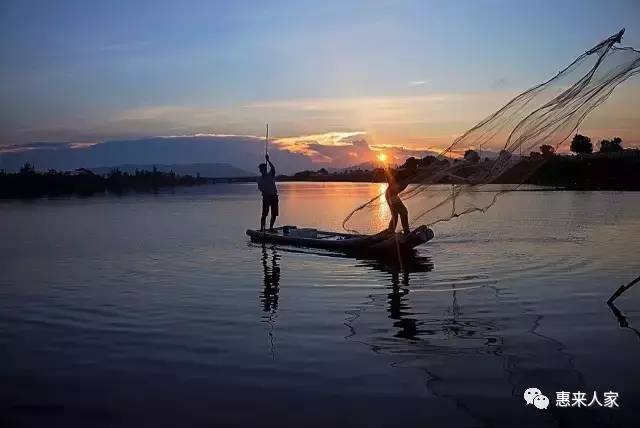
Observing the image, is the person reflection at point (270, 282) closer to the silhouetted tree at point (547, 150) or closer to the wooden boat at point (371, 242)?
the wooden boat at point (371, 242)

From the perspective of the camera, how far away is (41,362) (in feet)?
27.6

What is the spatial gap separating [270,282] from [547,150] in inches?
256

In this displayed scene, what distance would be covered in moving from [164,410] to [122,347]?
8.71ft

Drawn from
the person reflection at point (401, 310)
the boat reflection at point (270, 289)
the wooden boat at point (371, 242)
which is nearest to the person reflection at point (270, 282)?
the boat reflection at point (270, 289)

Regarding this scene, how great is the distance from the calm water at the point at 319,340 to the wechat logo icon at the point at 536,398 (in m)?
0.13

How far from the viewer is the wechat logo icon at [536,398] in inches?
248

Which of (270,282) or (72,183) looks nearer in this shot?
(270,282)

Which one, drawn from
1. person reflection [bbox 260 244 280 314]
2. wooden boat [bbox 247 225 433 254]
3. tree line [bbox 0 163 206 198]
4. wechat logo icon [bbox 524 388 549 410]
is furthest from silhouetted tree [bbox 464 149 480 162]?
tree line [bbox 0 163 206 198]

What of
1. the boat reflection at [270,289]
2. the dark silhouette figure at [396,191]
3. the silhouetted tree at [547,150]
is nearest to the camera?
the boat reflection at [270,289]

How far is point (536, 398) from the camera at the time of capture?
645 centimetres

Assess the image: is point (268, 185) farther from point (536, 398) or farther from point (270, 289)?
point (536, 398)

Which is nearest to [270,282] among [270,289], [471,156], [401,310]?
[270,289]

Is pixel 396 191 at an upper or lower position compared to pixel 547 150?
lower

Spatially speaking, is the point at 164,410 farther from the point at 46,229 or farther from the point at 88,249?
the point at 46,229
